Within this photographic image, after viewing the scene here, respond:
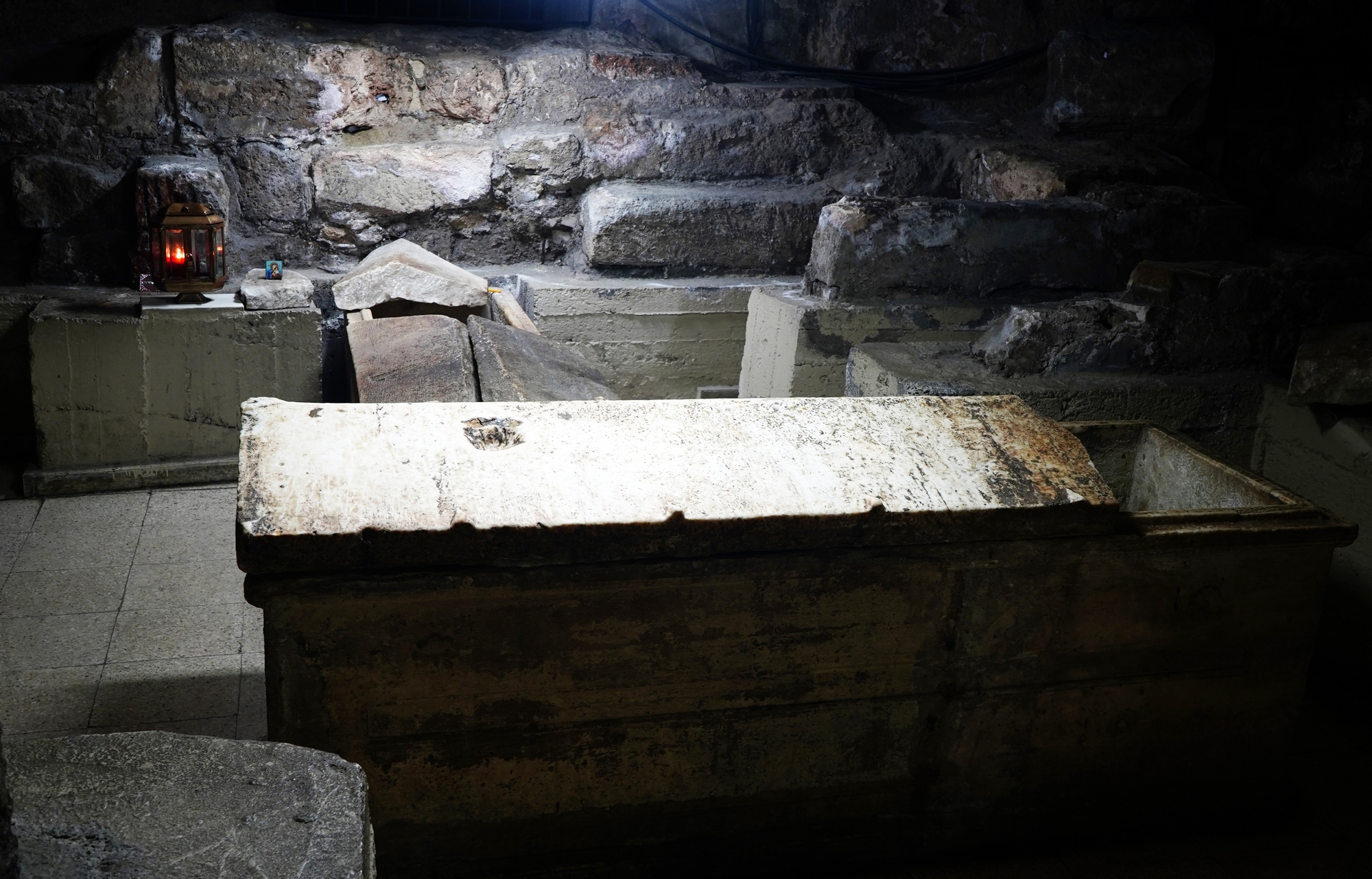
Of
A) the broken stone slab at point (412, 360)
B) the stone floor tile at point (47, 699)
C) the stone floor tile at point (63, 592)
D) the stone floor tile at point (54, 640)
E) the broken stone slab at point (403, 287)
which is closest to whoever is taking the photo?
the stone floor tile at point (47, 699)

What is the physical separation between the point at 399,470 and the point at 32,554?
2345 millimetres

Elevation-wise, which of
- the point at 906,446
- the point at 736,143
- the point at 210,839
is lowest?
the point at 210,839

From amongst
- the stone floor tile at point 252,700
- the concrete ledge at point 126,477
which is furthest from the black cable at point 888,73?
the stone floor tile at point 252,700

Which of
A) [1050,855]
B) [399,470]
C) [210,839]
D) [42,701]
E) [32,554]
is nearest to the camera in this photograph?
[210,839]

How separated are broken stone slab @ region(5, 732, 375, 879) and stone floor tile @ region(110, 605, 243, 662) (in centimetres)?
191

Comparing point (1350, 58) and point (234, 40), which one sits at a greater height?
point (1350, 58)

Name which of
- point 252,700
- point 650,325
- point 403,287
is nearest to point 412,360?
point 403,287

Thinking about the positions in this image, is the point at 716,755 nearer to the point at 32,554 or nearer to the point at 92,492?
the point at 32,554

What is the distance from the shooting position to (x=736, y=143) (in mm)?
5750

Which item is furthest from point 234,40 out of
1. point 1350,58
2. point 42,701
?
point 1350,58

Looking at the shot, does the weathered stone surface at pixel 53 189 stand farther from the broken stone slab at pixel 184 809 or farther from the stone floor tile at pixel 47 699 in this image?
the broken stone slab at pixel 184 809

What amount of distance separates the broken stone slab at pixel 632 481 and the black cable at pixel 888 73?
14.0ft

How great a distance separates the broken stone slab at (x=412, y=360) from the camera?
3.42m

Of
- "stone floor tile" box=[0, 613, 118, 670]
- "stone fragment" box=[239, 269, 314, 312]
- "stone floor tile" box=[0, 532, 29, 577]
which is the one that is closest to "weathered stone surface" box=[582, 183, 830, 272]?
"stone fragment" box=[239, 269, 314, 312]
